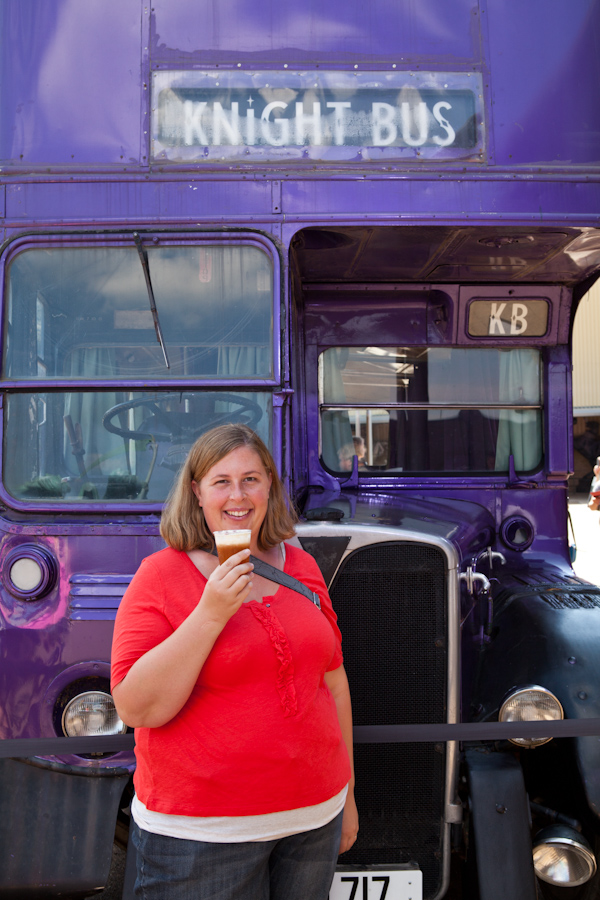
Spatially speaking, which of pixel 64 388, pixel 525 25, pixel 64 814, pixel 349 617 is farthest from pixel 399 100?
pixel 64 814

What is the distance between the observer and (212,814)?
53.4 inches

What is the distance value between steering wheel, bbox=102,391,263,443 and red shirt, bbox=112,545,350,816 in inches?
38.6

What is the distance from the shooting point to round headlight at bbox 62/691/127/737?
2205 mm

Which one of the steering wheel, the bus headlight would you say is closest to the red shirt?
the steering wheel

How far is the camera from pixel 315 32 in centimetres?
248

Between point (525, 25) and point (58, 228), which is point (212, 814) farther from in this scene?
point (525, 25)

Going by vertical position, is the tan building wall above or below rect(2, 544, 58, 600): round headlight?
above

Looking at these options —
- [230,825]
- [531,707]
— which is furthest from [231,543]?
[531,707]

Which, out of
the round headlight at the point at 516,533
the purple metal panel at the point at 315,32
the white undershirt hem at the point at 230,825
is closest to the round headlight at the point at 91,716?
the white undershirt hem at the point at 230,825

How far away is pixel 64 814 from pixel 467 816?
4.47 feet

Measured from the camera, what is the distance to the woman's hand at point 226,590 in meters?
1.29

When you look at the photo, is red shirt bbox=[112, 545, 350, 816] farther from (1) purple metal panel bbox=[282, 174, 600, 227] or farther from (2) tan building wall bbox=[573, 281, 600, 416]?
(2) tan building wall bbox=[573, 281, 600, 416]

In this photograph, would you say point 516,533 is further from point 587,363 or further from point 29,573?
point 587,363

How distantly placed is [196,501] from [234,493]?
122mm
